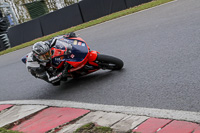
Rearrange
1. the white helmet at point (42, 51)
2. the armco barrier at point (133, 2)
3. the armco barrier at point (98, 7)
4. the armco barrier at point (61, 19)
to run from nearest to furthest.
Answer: the white helmet at point (42, 51) → the armco barrier at point (133, 2) → the armco barrier at point (98, 7) → the armco barrier at point (61, 19)

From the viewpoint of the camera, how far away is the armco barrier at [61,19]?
16.4 m

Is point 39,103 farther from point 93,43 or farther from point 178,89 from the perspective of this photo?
point 93,43

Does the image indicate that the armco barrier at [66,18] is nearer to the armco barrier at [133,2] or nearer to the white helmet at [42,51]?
the armco barrier at [133,2]

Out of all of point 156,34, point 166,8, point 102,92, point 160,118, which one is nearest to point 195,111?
point 160,118

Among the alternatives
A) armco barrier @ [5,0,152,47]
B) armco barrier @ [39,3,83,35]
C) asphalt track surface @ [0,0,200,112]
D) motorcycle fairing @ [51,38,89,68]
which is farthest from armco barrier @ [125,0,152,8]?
motorcycle fairing @ [51,38,89,68]

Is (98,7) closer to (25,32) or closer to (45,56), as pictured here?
(25,32)

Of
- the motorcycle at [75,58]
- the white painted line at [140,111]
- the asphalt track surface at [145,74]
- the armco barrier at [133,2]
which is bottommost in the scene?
the white painted line at [140,111]

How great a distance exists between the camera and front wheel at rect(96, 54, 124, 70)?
616cm

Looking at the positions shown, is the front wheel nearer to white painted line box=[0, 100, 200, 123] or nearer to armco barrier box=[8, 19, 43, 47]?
white painted line box=[0, 100, 200, 123]

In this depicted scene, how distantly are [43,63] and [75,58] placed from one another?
686 millimetres

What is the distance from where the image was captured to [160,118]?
148 inches

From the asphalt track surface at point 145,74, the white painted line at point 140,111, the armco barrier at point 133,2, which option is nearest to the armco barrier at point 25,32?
the armco barrier at point 133,2

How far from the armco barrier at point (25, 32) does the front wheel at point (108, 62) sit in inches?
466

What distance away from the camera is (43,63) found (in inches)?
243
